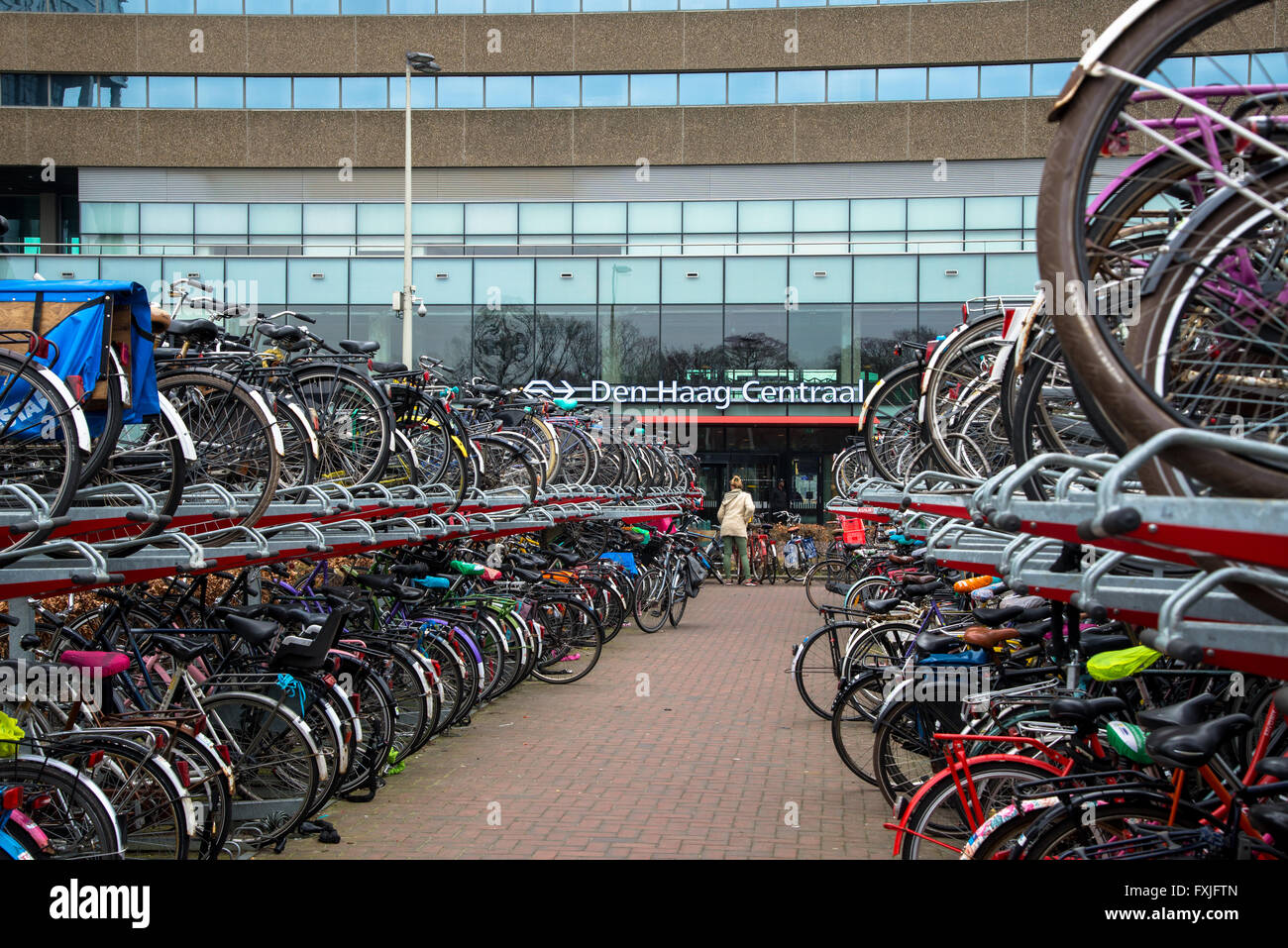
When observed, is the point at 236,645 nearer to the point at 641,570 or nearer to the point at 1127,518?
the point at 1127,518

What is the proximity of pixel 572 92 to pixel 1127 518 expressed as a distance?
30.2 metres

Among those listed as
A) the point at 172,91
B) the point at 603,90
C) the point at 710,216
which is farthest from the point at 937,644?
the point at 172,91

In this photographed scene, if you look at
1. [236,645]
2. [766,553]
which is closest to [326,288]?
[766,553]

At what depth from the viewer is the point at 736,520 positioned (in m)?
22.7

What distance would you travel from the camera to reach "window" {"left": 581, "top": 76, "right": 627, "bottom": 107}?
30422 millimetres

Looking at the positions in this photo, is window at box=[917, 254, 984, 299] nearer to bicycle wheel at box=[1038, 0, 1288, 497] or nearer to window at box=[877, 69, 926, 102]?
window at box=[877, 69, 926, 102]

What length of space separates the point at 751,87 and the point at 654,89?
2.46 meters

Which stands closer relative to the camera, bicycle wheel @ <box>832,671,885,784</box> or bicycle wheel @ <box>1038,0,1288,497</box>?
bicycle wheel @ <box>1038,0,1288,497</box>

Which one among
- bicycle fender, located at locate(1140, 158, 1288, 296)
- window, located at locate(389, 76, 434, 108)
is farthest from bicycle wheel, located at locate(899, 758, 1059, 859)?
window, located at locate(389, 76, 434, 108)

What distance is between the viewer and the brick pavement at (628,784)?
6328 mm

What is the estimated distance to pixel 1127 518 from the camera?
1.97m

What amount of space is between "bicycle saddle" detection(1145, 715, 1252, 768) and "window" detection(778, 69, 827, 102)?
1132 inches
